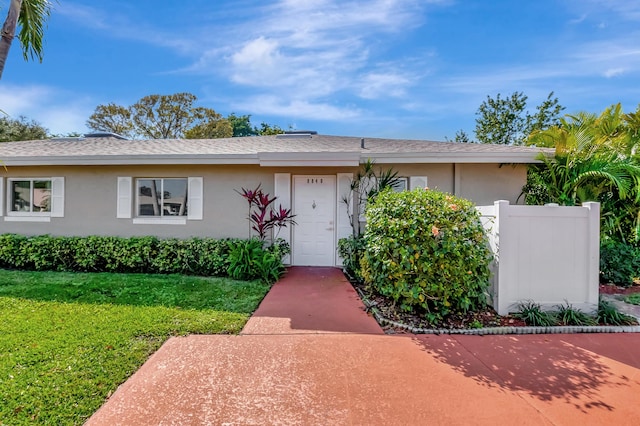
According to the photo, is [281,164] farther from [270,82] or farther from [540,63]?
[540,63]

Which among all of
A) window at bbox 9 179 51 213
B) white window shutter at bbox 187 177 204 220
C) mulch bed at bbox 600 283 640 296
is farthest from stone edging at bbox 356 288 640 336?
window at bbox 9 179 51 213

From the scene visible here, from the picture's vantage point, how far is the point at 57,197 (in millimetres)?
7855

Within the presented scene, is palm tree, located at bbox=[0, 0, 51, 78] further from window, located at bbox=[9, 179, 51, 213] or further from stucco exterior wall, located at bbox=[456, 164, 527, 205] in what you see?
stucco exterior wall, located at bbox=[456, 164, 527, 205]

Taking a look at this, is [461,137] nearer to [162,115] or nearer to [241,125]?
[241,125]

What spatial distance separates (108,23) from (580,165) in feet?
40.4

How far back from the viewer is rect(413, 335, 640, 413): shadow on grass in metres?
2.72

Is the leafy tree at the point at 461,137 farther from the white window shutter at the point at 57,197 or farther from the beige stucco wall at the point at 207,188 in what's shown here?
the white window shutter at the point at 57,197

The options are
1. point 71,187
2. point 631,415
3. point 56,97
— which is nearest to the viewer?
point 631,415

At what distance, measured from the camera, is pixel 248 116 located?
3509cm

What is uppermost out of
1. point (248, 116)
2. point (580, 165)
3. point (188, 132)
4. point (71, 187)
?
point (248, 116)

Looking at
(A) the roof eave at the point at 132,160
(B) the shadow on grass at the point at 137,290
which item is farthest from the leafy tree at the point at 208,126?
(B) the shadow on grass at the point at 137,290

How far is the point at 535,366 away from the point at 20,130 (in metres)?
31.4

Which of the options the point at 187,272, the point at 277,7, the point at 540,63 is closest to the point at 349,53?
the point at 277,7

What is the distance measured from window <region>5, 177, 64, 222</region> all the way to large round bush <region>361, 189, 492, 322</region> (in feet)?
27.8
